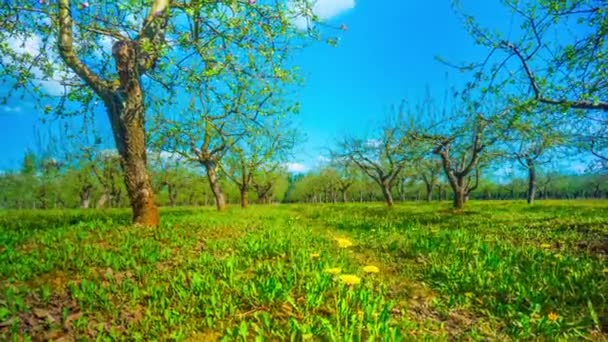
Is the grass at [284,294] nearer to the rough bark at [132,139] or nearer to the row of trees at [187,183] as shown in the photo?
the rough bark at [132,139]

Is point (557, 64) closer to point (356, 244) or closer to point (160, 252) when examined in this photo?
point (356, 244)

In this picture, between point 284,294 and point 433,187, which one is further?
point 433,187

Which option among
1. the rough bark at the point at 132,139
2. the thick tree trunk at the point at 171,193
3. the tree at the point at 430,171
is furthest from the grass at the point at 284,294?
the thick tree trunk at the point at 171,193

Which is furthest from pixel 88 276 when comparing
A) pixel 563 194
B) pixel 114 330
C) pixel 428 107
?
pixel 563 194

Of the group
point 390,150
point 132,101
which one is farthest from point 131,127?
point 390,150

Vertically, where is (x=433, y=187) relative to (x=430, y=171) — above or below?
below

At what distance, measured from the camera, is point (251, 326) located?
10.2ft

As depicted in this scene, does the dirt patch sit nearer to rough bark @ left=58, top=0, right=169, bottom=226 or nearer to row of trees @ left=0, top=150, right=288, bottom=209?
rough bark @ left=58, top=0, right=169, bottom=226

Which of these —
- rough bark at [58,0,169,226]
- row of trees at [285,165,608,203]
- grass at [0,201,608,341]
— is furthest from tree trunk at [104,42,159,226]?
row of trees at [285,165,608,203]

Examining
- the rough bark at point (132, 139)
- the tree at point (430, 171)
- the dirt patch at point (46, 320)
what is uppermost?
the tree at point (430, 171)

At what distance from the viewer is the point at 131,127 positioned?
918cm

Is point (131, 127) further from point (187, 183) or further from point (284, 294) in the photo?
point (187, 183)

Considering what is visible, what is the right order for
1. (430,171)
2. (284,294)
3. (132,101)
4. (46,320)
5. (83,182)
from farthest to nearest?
(83,182), (430,171), (132,101), (284,294), (46,320)

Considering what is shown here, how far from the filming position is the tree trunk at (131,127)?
902cm
